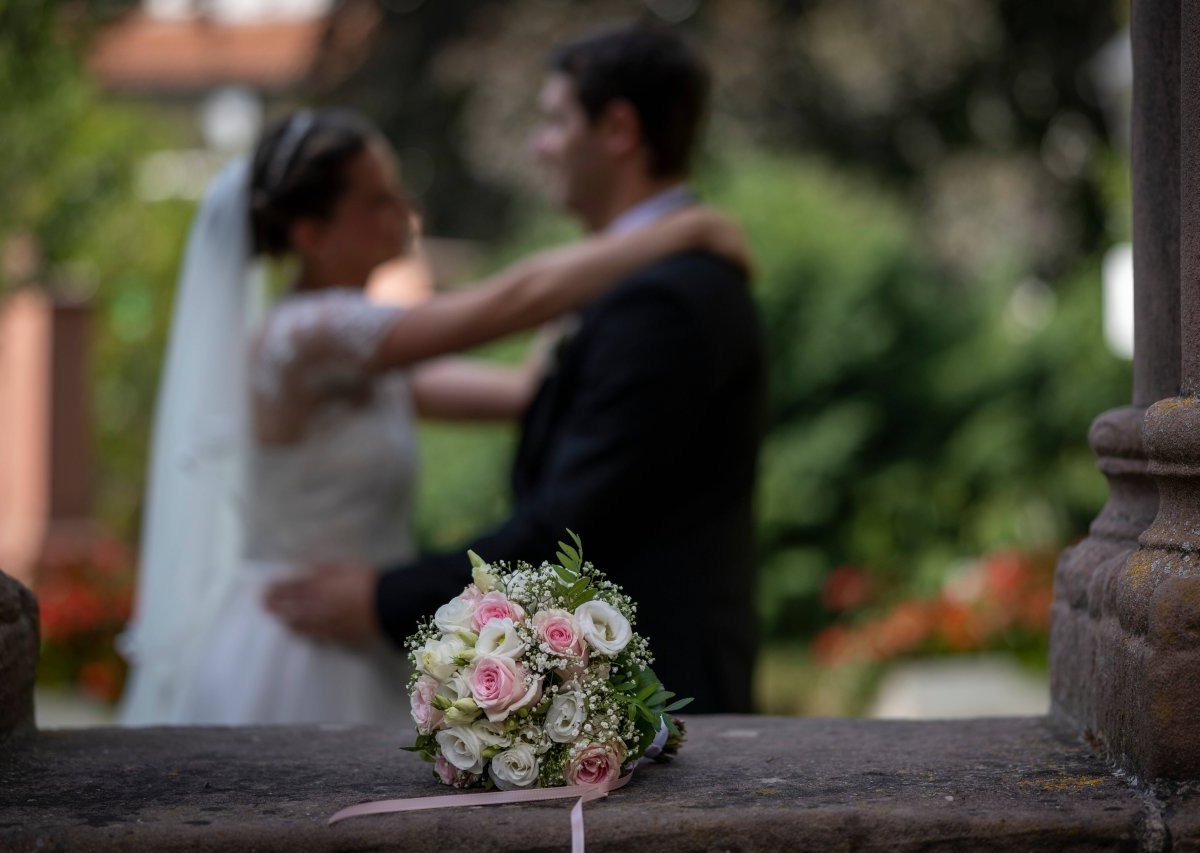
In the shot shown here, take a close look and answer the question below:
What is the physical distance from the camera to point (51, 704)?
22.5 ft

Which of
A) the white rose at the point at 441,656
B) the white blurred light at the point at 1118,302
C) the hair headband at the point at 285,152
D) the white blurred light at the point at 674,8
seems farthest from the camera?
the white blurred light at the point at 674,8

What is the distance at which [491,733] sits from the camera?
180 cm

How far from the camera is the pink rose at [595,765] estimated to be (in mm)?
1784

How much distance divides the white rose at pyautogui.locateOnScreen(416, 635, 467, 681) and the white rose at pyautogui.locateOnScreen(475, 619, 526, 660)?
3 cm

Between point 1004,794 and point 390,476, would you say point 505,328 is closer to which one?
point 390,476

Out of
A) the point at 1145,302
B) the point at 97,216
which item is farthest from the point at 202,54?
the point at 1145,302

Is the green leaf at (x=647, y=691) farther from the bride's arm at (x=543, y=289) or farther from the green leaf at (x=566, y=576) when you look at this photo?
the bride's arm at (x=543, y=289)

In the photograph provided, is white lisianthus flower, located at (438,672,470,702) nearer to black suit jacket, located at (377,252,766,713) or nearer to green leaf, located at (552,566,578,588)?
green leaf, located at (552,566,578,588)

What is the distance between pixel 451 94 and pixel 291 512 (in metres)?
11.1

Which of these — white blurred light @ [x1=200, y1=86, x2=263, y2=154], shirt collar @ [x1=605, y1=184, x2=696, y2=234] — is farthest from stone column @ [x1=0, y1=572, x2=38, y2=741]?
white blurred light @ [x1=200, y1=86, x2=263, y2=154]

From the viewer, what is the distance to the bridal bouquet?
1.79 m

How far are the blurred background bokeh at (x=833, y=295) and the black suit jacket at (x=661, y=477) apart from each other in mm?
2540

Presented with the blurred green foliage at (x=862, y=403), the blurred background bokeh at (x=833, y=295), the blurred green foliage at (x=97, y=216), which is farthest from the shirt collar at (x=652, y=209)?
the blurred green foliage at (x=862, y=403)

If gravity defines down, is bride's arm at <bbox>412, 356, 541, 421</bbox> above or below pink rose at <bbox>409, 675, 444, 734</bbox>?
above
